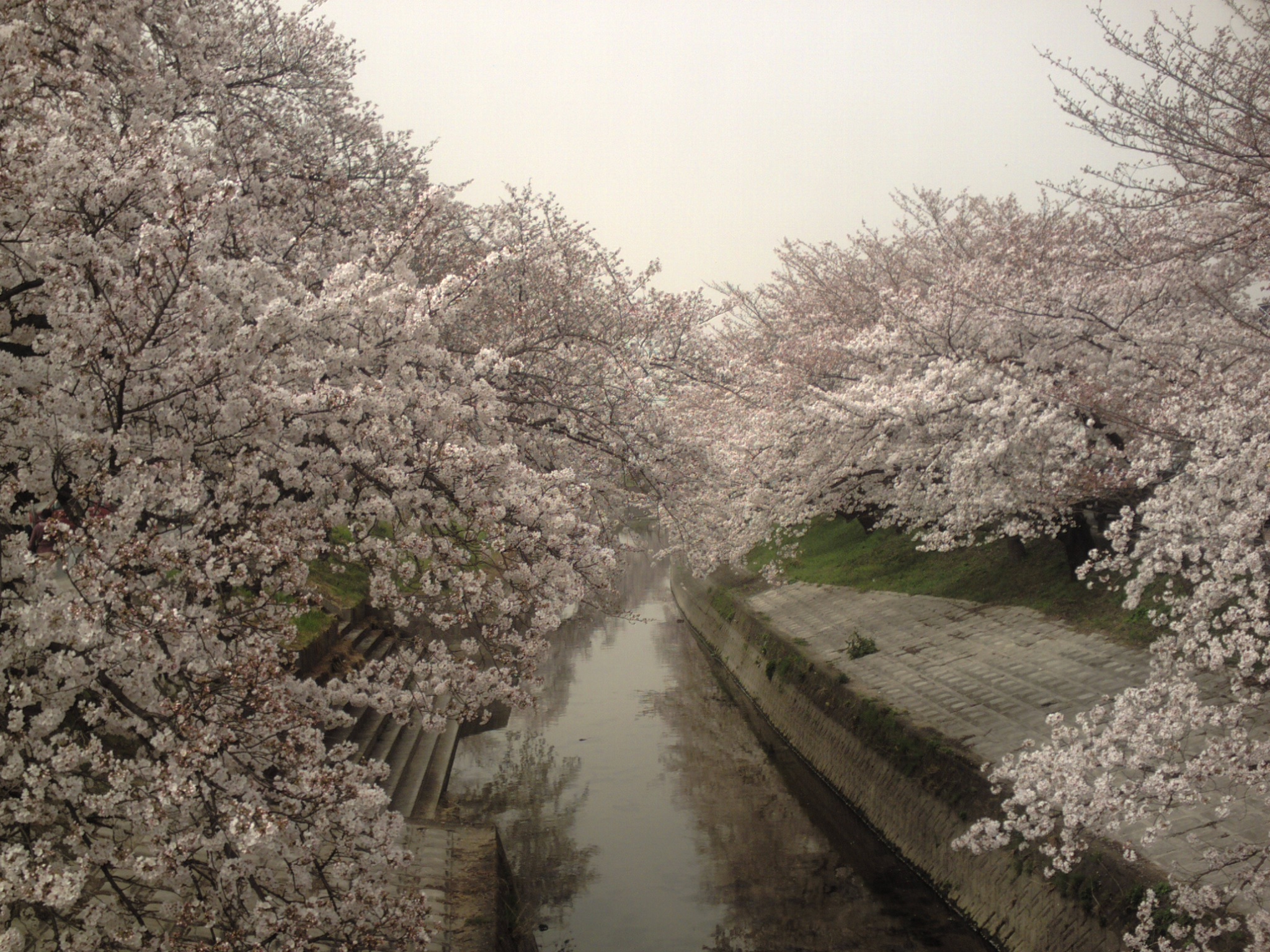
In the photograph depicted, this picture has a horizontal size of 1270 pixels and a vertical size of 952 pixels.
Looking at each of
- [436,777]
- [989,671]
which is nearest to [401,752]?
[436,777]

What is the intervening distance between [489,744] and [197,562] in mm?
14360

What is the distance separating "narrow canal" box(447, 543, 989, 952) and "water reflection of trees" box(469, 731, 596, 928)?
0.10 ft

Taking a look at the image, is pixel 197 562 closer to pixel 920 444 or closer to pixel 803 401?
pixel 920 444

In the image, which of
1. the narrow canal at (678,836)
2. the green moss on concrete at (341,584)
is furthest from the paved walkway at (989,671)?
the green moss on concrete at (341,584)

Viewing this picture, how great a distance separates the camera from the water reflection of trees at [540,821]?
1243cm

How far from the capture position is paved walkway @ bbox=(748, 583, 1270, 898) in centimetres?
892

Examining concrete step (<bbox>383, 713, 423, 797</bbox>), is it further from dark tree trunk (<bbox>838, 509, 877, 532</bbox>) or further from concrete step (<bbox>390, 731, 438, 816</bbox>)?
dark tree trunk (<bbox>838, 509, 877, 532</bbox>)

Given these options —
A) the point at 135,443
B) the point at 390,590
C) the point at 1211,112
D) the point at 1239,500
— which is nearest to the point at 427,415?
the point at 390,590

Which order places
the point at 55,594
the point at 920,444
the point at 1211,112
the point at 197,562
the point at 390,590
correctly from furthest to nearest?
1. the point at 920,444
2. the point at 1211,112
3. the point at 390,590
4. the point at 197,562
5. the point at 55,594

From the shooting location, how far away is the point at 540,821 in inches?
583

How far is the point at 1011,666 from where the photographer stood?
14.9m

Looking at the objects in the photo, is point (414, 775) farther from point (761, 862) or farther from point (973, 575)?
point (973, 575)

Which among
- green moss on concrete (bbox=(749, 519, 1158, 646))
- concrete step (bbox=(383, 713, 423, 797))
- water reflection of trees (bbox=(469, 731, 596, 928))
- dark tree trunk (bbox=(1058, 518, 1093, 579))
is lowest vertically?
water reflection of trees (bbox=(469, 731, 596, 928))

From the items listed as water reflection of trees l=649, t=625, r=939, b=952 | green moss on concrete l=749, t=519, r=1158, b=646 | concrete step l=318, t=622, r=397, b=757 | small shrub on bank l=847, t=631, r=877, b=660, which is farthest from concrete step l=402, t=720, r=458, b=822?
green moss on concrete l=749, t=519, r=1158, b=646
